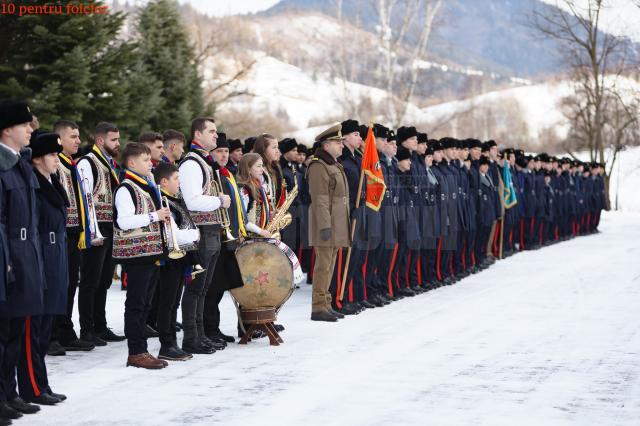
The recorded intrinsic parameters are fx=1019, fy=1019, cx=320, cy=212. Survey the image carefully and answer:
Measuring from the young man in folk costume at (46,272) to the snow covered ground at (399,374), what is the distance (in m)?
0.27

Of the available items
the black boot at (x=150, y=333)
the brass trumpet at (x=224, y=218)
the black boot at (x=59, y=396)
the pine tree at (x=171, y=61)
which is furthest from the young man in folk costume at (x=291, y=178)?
the pine tree at (x=171, y=61)

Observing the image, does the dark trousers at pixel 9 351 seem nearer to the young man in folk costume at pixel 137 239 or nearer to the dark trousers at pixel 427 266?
the young man in folk costume at pixel 137 239

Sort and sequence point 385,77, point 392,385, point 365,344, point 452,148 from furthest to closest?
1. point 385,77
2. point 452,148
3. point 365,344
4. point 392,385

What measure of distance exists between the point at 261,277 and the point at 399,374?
2165mm

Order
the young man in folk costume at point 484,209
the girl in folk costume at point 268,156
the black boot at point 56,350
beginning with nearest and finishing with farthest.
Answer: the black boot at point 56,350 < the girl in folk costume at point 268,156 < the young man in folk costume at point 484,209

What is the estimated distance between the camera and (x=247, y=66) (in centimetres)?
4341

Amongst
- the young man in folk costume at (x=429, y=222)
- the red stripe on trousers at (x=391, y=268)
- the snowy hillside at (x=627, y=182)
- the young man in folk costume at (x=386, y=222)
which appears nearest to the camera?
the young man in folk costume at (x=386, y=222)

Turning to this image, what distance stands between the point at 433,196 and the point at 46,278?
9.45 meters

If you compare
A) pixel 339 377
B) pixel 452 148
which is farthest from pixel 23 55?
pixel 339 377

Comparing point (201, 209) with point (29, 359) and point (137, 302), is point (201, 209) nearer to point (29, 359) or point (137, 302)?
point (137, 302)

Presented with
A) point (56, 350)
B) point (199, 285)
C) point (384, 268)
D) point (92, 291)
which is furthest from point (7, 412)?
point (384, 268)

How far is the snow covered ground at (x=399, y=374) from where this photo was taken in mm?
6730

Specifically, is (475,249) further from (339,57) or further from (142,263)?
(339,57)

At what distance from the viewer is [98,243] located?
31.6 feet
